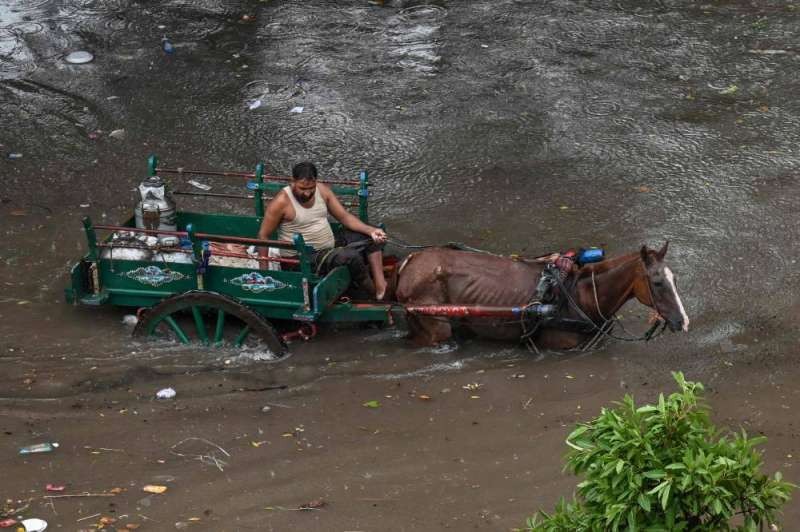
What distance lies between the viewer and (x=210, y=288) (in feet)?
25.4

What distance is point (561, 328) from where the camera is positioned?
768 centimetres

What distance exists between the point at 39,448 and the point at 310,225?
102 inches

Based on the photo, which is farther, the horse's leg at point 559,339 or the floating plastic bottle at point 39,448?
the horse's leg at point 559,339

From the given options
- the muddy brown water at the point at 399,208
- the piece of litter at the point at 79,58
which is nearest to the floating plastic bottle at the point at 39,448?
the muddy brown water at the point at 399,208

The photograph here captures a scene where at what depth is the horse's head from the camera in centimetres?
705

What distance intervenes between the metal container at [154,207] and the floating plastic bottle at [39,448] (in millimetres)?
2176

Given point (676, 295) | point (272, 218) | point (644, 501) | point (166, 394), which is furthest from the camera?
point (272, 218)

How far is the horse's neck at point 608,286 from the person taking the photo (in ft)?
24.2

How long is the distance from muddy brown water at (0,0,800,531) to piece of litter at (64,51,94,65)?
0.14 m

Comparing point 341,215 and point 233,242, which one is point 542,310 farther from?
point 233,242

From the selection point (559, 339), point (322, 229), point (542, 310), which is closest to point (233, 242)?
point (322, 229)

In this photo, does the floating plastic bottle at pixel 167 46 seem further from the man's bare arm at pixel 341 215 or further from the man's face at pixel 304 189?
the man's face at pixel 304 189

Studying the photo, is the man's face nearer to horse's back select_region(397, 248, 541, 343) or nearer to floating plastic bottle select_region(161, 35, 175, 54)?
horse's back select_region(397, 248, 541, 343)

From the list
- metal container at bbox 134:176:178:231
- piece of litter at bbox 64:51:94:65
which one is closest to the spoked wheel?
metal container at bbox 134:176:178:231
